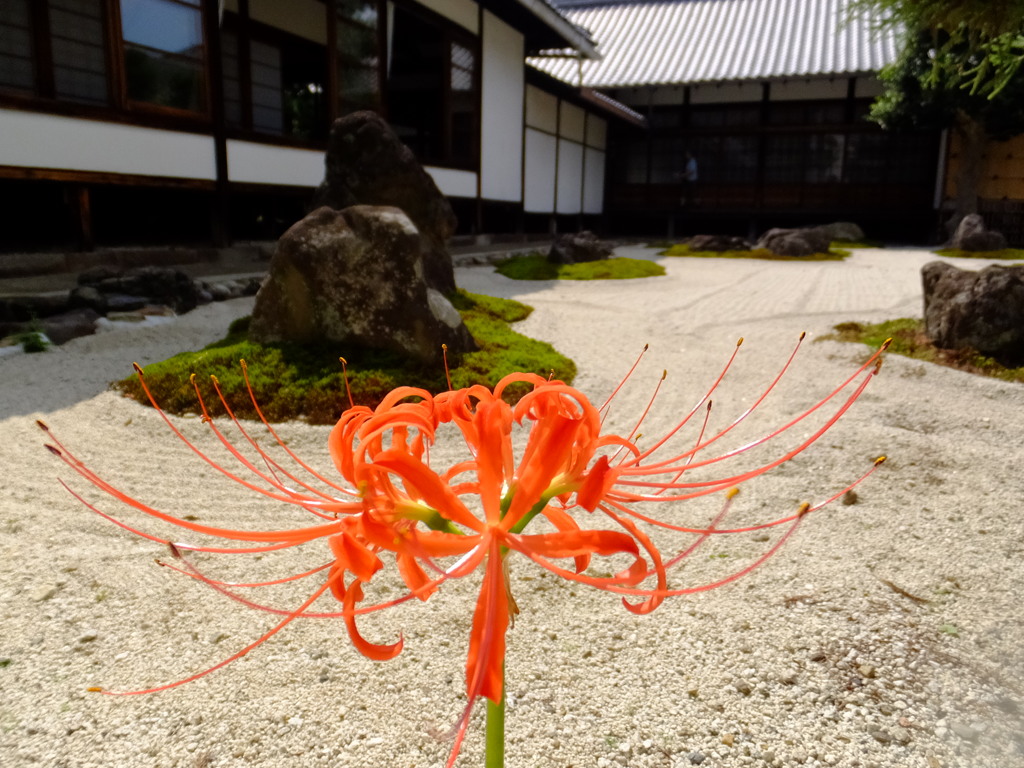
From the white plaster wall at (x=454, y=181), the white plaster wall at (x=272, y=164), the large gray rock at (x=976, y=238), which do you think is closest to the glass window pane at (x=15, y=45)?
the white plaster wall at (x=272, y=164)

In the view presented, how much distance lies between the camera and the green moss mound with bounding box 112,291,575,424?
4133mm

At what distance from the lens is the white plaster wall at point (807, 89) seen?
58.9 feet

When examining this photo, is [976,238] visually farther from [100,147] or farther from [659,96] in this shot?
[100,147]

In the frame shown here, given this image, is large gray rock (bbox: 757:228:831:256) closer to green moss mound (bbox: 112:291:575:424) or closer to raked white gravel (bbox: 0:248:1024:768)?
green moss mound (bbox: 112:291:575:424)

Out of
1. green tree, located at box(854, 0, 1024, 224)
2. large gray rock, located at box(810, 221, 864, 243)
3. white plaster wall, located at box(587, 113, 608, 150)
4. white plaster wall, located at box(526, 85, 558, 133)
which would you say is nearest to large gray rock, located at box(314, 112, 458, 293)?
white plaster wall, located at box(526, 85, 558, 133)

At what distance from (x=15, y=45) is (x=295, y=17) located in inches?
204

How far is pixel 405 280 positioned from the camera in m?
4.65

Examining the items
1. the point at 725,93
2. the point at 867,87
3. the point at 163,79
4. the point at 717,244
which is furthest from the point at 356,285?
the point at 867,87

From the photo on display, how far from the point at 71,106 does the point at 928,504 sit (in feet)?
22.6

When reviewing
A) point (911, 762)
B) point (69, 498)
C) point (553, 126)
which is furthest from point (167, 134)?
point (553, 126)

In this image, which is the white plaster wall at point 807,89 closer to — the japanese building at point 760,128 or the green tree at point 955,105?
the japanese building at point 760,128

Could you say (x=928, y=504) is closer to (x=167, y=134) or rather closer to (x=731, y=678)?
(x=731, y=678)

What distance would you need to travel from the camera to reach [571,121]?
17531mm

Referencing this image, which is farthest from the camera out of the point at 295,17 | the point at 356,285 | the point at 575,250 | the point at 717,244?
the point at 717,244
